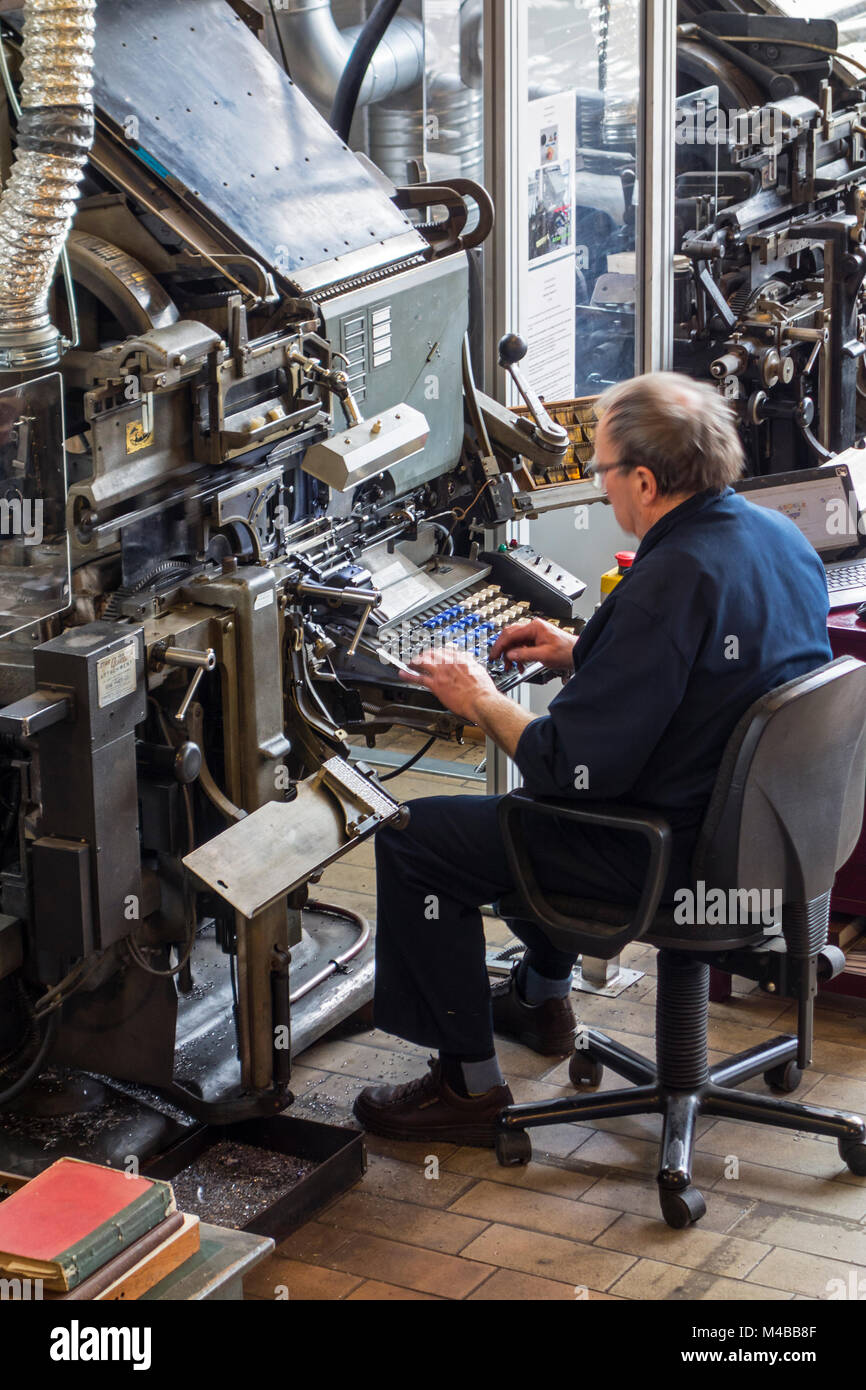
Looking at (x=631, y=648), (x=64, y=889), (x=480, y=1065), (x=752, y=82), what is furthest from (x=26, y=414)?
(x=752, y=82)

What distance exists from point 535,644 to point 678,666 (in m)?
0.62

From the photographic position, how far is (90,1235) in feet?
6.31

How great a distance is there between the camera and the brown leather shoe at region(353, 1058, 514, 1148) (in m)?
3.13

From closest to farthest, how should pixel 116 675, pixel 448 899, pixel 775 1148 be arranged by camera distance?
pixel 116 675 < pixel 448 899 < pixel 775 1148

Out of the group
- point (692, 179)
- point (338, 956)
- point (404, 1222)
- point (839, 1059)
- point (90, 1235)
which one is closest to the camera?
point (90, 1235)

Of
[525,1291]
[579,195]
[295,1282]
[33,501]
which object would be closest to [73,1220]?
[295,1282]

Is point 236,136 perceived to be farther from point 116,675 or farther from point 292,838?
point 292,838

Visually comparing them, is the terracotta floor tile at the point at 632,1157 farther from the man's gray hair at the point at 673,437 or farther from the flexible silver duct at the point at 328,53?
the flexible silver duct at the point at 328,53

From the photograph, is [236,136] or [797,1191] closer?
[797,1191]

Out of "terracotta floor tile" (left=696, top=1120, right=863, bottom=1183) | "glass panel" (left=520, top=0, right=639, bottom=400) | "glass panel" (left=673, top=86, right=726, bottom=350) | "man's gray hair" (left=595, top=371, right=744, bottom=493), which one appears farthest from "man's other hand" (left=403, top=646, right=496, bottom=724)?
"glass panel" (left=673, top=86, right=726, bottom=350)

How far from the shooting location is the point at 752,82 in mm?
6008

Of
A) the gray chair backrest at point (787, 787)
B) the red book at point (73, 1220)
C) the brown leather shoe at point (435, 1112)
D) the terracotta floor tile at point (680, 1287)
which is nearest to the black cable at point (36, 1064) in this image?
the brown leather shoe at point (435, 1112)

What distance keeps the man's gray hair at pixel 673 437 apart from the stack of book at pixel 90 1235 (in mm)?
1387

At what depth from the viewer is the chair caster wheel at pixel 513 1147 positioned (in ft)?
10.0
